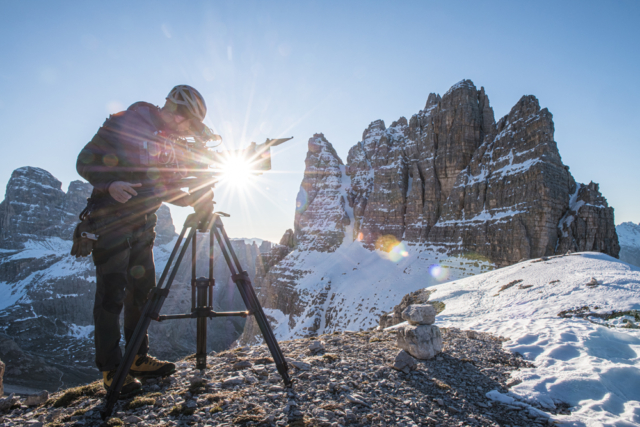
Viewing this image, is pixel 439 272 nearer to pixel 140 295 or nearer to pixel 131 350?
pixel 140 295

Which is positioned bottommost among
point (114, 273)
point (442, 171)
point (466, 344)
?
point (466, 344)

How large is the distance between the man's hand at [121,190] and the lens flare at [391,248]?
6691 centimetres

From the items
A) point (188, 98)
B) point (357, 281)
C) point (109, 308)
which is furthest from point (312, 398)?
point (357, 281)

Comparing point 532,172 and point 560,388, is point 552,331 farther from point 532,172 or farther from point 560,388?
point 532,172

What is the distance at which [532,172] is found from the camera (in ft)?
149

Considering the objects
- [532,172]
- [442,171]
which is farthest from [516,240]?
[442,171]

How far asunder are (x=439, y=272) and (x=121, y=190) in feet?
189

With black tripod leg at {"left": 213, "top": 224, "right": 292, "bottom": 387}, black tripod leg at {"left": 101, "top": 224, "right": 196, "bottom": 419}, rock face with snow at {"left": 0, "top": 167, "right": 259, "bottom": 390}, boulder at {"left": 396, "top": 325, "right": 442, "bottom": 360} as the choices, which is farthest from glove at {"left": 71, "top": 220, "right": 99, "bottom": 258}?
rock face with snow at {"left": 0, "top": 167, "right": 259, "bottom": 390}

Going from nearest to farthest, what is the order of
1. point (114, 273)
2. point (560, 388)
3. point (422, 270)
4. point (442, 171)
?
point (114, 273) < point (560, 388) < point (422, 270) < point (442, 171)

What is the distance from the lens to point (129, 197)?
3686 millimetres

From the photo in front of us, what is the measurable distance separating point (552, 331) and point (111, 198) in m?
9.98

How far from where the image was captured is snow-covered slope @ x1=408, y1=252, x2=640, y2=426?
13.5 ft

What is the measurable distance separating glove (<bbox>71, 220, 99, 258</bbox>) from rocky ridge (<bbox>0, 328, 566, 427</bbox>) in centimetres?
177

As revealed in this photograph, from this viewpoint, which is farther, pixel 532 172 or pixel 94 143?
pixel 532 172
